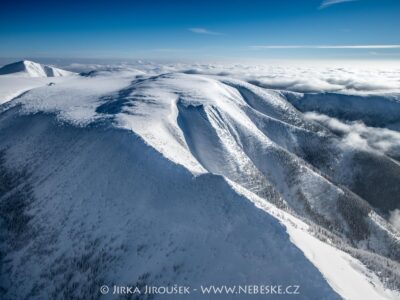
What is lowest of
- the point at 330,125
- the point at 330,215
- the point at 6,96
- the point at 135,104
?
the point at 330,125

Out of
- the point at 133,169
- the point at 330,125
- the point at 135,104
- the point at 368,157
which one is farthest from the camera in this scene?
the point at 330,125

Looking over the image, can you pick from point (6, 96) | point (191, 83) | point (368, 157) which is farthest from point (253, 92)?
point (6, 96)

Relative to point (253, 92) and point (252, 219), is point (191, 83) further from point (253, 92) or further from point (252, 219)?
point (252, 219)

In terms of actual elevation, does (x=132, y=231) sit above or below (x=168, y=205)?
below

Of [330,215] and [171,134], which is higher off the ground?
[171,134]

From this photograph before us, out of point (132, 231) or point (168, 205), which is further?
point (168, 205)

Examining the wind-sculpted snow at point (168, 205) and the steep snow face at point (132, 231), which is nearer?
the steep snow face at point (132, 231)

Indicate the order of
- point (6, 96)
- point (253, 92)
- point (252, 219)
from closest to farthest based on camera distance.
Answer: point (252, 219) < point (6, 96) < point (253, 92)

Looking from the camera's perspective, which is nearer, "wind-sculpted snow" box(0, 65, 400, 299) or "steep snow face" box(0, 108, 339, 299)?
"steep snow face" box(0, 108, 339, 299)
